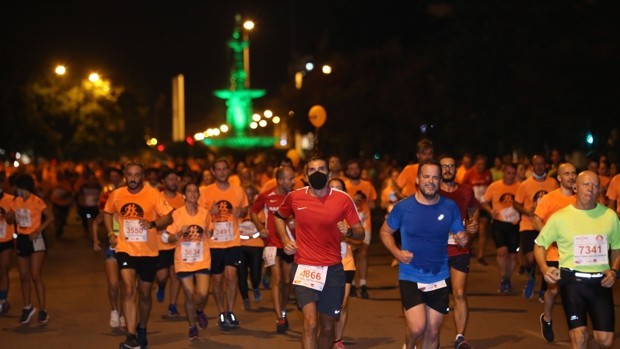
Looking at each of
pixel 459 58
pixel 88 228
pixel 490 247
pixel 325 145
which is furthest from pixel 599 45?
pixel 325 145

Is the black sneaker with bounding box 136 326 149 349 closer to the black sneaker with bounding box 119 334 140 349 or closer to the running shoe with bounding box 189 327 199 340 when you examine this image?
the black sneaker with bounding box 119 334 140 349

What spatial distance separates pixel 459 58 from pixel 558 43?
7767 mm

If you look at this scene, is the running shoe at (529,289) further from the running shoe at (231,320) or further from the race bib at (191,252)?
the race bib at (191,252)

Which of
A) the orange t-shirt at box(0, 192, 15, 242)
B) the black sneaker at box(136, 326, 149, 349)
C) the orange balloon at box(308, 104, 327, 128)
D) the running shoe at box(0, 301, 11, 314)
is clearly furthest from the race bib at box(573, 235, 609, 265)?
the orange balloon at box(308, 104, 327, 128)

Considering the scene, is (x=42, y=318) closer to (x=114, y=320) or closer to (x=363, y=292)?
(x=114, y=320)

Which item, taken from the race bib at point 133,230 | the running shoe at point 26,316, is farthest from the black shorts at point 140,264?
the running shoe at point 26,316

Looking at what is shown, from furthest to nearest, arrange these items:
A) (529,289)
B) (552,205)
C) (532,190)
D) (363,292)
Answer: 1. (363,292)
2. (529,289)
3. (532,190)
4. (552,205)

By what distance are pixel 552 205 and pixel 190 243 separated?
375cm

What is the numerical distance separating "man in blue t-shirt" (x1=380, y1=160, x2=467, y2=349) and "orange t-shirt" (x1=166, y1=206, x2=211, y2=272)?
11.7 ft

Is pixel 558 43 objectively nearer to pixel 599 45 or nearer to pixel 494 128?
pixel 599 45

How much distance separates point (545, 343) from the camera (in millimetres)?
11219

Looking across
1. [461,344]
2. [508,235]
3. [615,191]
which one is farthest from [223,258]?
[508,235]

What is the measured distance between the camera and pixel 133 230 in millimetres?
11125

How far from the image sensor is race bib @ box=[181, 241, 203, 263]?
459 inches
